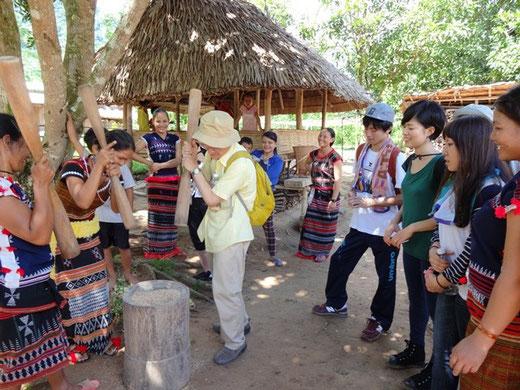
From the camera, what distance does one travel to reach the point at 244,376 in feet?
8.12

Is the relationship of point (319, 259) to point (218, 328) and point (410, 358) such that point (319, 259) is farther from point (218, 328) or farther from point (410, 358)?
point (410, 358)

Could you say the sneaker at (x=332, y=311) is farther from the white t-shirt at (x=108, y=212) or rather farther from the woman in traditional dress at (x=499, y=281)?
the white t-shirt at (x=108, y=212)

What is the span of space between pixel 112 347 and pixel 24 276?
1.14 m

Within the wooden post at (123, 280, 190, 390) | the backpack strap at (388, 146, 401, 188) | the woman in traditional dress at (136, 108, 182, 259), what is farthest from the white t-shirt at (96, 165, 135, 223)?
the backpack strap at (388, 146, 401, 188)

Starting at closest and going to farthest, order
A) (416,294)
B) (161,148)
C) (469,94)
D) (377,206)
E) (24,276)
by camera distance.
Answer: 1. (24,276)
2. (416,294)
3. (377,206)
4. (161,148)
5. (469,94)

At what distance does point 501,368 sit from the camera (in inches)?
47.9

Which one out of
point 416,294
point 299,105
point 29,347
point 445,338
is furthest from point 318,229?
point 29,347

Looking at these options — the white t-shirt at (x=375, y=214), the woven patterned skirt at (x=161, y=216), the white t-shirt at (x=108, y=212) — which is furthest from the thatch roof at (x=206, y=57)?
the white t-shirt at (x=375, y=214)

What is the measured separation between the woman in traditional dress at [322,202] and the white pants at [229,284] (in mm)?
2423

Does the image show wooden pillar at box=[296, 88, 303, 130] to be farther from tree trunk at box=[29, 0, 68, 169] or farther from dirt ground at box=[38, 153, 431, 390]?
tree trunk at box=[29, 0, 68, 169]

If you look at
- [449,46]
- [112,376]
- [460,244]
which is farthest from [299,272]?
[449,46]

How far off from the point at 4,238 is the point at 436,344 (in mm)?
2215

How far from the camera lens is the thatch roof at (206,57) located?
549cm

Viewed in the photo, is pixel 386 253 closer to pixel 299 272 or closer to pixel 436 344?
pixel 436 344
